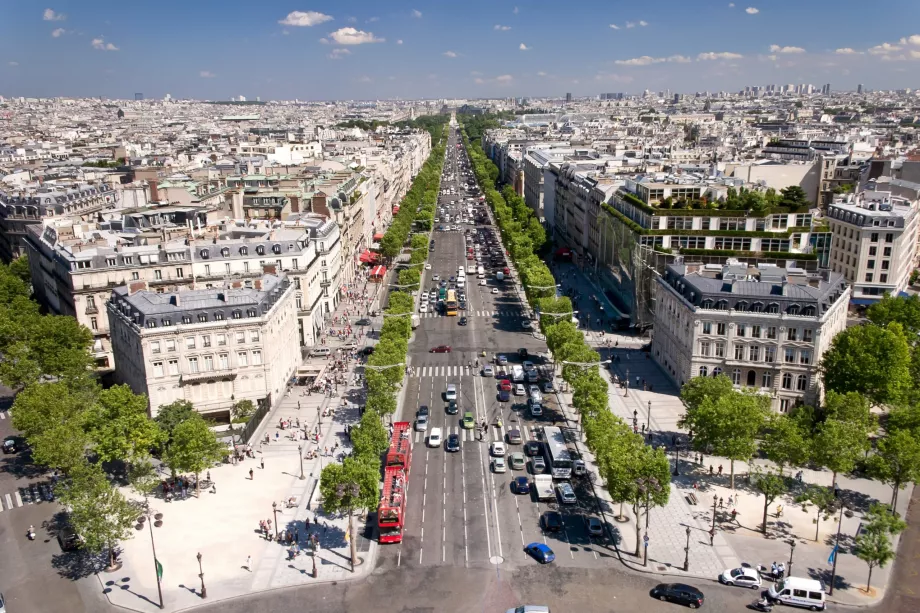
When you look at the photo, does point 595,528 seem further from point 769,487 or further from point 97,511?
point 97,511

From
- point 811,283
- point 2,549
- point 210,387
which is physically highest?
point 811,283

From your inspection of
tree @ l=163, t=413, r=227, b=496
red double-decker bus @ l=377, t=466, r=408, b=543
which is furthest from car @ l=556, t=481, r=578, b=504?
tree @ l=163, t=413, r=227, b=496

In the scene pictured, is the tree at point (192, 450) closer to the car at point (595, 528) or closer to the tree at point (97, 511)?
the tree at point (97, 511)

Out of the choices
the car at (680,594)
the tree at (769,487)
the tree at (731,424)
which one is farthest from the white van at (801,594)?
the tree at (731,424)

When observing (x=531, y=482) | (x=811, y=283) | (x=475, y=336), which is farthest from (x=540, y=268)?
(x=531, y=482)

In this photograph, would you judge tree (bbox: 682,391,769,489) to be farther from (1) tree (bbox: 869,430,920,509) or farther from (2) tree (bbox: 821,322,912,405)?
(2) tree (bbox: 821,322,912,405)

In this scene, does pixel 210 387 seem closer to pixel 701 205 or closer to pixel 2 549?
pixel 2 549
